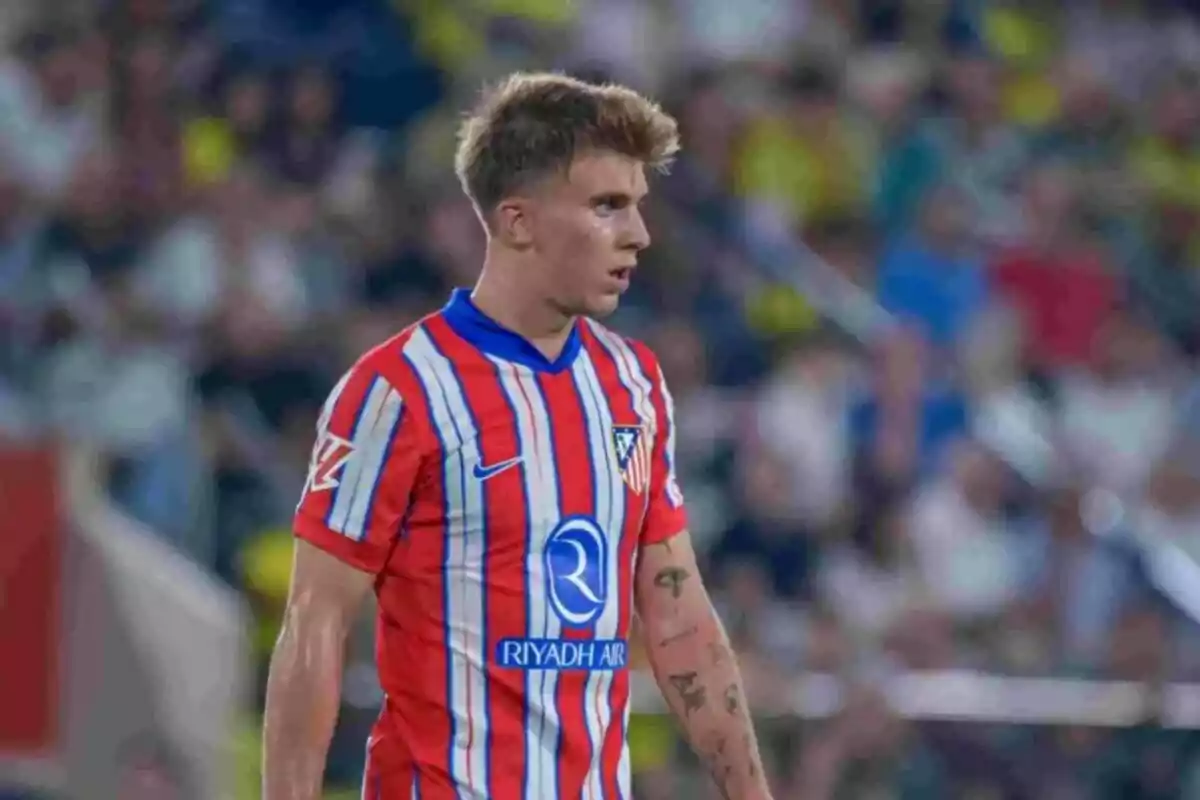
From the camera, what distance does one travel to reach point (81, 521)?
6.48 metres

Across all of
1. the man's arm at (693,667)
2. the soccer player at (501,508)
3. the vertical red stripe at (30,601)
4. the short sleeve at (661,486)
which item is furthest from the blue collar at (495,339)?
the vertical red stripe at (30,601)

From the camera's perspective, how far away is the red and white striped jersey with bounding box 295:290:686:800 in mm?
3654

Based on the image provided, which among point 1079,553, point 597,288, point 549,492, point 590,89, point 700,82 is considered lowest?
point 1079,553

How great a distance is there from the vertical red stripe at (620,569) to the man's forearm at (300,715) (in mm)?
461

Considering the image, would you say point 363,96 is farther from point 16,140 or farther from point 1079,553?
point 1079,553

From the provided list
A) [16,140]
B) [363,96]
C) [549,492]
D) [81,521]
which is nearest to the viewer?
[549,492]

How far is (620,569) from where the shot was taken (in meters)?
3.81

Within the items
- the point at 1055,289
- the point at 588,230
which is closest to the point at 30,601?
the point at 588,230

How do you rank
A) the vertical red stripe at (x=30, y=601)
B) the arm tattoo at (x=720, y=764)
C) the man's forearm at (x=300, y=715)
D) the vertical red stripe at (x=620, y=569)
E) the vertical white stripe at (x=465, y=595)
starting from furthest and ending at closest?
the vertical red stripe at (x=30, y=601) < the arm tattoo at (x=720, y=764) < the vertical red stripe at (x=620, y=569) < the vertical white stripe at (x=465, y=595) < the man's forearm at (x=300, y=715)

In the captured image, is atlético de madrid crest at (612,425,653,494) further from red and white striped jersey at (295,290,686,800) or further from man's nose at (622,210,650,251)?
man's nose at (622,210,650,251)

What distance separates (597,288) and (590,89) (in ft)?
1.06

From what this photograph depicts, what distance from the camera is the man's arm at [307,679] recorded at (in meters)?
3.57

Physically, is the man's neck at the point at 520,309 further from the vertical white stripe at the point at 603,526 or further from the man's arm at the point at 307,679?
the man's arm at the point at 307,679

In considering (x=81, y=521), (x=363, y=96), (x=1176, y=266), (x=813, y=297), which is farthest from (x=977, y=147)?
(x=81, y=521)
